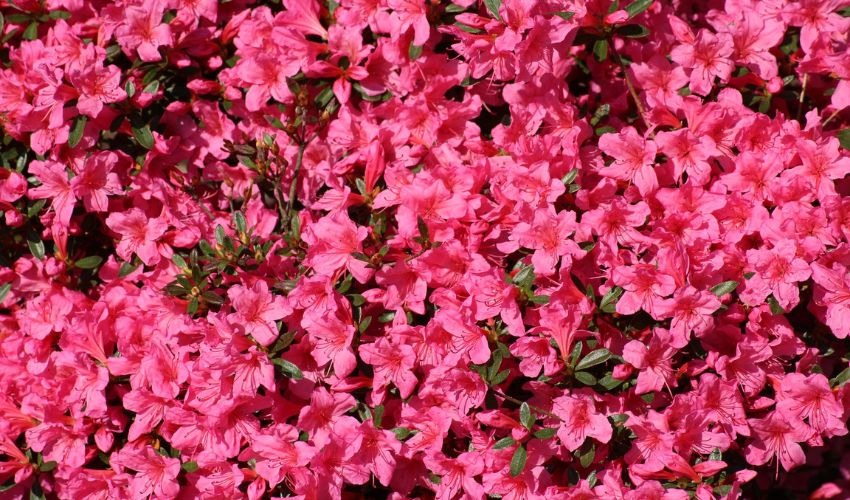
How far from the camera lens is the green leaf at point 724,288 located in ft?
7.64

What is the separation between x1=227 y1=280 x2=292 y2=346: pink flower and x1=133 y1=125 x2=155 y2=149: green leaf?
0.64 m

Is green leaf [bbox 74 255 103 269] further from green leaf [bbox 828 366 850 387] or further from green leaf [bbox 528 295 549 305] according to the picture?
green leaf [bbox 828 366 850 387]

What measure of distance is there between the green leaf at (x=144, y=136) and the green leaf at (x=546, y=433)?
1.53 m

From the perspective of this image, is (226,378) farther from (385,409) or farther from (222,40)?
(222,40)

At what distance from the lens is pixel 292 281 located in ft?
8.38

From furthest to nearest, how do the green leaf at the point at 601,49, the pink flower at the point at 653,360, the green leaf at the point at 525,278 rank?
the green leaf at the point at 601,49 < the green leaf at the point at 525,278 < the pink flower at the point at 653,360

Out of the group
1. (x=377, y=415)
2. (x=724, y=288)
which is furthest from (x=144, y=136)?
(x=724, y=288)

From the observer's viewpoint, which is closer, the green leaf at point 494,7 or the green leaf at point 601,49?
the green leaf at point 494,7

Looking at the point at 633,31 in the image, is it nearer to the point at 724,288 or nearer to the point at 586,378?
the point at 724,288

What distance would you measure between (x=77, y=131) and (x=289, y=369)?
1.08 metres

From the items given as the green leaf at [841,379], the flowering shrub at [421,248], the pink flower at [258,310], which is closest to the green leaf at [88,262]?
the flowering shrub at [421,248]

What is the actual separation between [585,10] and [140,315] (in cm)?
168

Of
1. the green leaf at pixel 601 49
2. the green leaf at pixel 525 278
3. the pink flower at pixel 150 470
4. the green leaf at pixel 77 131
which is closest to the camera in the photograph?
the green leaf at pixel 525 278

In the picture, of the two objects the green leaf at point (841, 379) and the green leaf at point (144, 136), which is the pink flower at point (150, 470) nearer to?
the green leaf at point (144, 136)
